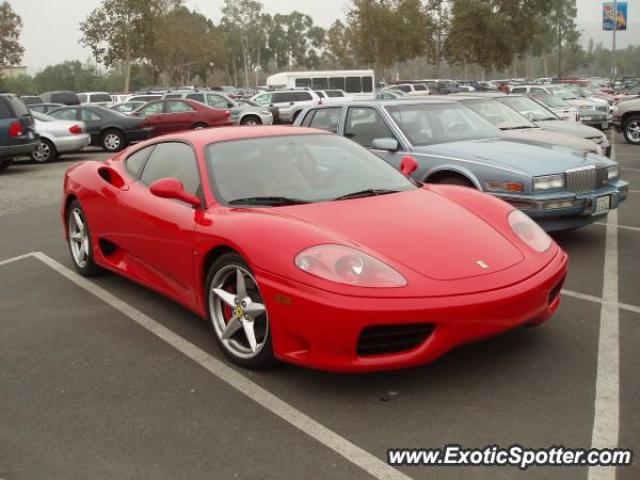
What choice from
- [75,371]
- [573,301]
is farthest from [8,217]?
[573,301]

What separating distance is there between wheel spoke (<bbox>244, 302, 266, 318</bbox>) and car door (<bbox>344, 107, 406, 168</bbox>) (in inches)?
154

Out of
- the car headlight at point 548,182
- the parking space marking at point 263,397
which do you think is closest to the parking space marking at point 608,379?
the parking space marking at point 263,397

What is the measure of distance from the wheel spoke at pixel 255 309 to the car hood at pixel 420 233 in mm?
525

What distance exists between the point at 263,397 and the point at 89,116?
59.9ft

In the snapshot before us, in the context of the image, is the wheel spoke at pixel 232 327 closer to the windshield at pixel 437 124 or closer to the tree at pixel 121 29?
the windshield at pixel 437 124

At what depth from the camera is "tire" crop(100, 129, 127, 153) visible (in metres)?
20.1

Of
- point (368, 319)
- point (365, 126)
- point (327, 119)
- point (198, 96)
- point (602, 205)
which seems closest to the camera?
point (368, 319)

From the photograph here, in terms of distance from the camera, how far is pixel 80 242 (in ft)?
19.9

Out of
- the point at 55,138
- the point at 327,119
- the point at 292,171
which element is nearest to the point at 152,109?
the point at 55,138

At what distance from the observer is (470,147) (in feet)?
23.5

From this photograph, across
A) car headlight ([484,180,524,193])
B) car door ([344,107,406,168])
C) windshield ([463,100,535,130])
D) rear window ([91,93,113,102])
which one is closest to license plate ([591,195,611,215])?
car headlight ([484,180,524,193])

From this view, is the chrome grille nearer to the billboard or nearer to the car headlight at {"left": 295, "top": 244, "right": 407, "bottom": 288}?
the car headlight at {"left": 295, "top": 244, "right": 407, "bottom": 288}

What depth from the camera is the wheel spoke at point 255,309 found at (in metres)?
3.71

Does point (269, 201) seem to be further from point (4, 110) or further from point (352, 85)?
point (352, 85)
